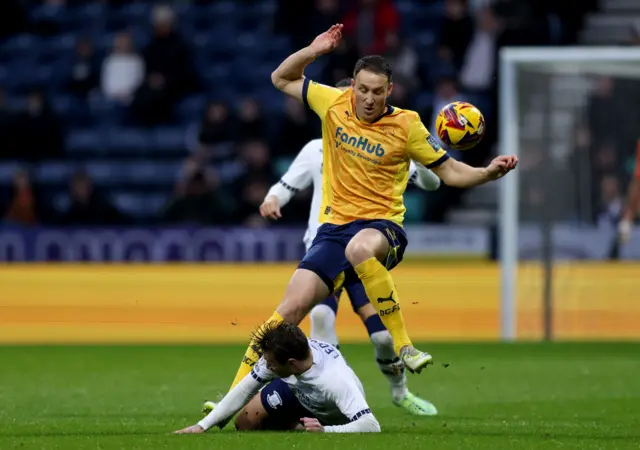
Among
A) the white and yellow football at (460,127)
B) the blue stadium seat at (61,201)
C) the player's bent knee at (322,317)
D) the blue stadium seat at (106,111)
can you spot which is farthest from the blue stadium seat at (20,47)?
the white and yellow football at (460,127)

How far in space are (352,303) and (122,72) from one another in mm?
12420

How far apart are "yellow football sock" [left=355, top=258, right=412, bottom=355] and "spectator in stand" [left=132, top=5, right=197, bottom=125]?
13344mm

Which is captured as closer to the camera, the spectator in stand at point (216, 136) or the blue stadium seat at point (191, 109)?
the spectator in stand at point (216, 136)

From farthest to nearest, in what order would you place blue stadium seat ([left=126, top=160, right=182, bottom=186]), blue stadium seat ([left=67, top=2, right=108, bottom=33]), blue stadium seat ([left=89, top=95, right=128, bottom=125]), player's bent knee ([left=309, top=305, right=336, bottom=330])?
blue stadium seat ([left=67, top=2, right=108, bottom=33]) → blue stadium seat ([left=89, top=95, right=128, bottom=125]) → blue stadium seat ([left=126, top=160, right=182, bottom=186]) → player's bent knee ([left=309, top=305, right=336, bottom=330])

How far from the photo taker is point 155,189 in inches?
839

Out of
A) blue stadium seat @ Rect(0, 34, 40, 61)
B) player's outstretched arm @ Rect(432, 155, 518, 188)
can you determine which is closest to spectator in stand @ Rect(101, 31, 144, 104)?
blue stadium seat @ Rect(0, 34, 40, 61)

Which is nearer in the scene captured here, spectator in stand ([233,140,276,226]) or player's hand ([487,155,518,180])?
player's hand ([487,155,518,180])

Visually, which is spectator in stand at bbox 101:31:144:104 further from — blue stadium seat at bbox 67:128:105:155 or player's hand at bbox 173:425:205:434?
player's hand at bbox 173:425:205:434

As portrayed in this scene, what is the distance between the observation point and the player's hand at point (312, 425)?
8.27 m

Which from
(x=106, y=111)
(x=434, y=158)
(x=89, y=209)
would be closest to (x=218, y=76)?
(x=106, y=111)

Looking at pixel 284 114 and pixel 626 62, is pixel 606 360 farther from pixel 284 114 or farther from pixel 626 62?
pixel 284 114

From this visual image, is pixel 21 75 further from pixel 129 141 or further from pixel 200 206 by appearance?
pixel 200 206

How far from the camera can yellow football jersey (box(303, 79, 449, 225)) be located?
28.4 ft

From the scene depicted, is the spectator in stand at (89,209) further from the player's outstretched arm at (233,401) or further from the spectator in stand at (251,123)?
the player's outstretched arm at (233,401)
